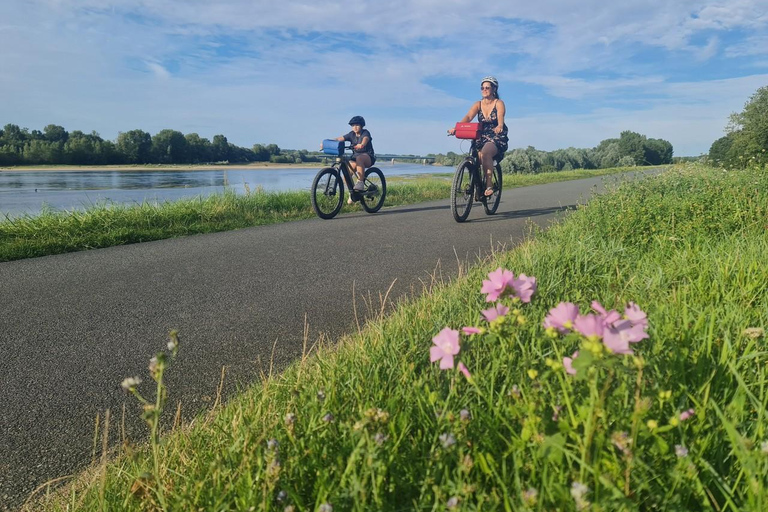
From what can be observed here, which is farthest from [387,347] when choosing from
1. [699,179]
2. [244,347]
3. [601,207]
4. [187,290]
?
[699,179]

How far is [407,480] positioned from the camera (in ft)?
4.88

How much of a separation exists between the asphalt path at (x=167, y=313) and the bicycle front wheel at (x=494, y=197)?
2.53 m

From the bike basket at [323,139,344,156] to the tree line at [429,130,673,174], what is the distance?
462cm

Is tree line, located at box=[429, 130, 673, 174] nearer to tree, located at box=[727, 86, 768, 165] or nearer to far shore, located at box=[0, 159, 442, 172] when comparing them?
tree, located at box=[727, 86, 768, 165]

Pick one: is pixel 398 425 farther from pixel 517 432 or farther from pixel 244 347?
pixel 244 347

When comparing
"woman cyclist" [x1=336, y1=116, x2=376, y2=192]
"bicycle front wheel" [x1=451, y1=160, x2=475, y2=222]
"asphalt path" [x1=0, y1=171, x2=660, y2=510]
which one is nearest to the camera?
"asphalt path" [x1=0, y1=171, x2=660, y2=510]

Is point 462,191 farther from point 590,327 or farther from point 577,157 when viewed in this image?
point 577,157

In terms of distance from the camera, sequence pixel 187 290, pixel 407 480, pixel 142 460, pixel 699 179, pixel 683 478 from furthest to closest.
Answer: pixel 699 179 < pixel 187 290 < pixel 142 460 < pixel 407 480 < pixel 683 478

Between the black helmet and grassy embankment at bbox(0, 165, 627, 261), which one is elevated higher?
the black helmet

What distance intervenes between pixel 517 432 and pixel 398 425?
0.40 metres

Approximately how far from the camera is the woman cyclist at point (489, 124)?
908cm

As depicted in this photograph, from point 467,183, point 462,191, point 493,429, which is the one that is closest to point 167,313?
point 493,429

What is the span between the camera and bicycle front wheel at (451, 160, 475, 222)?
8.70 meters

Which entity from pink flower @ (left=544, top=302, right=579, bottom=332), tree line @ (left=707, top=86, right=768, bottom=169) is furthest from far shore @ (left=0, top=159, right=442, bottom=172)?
pink flower @ (left=544, top=302, right=579, bottom=332)
